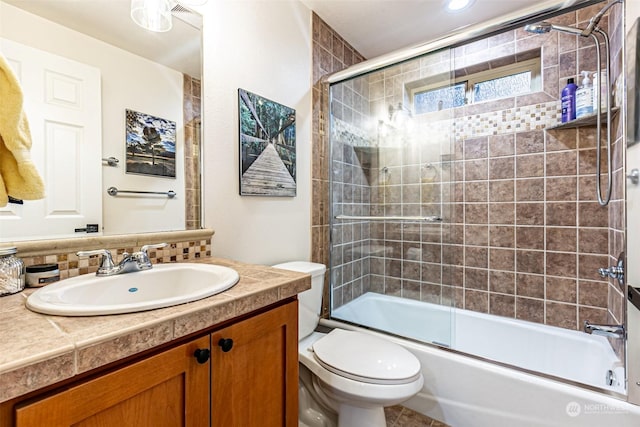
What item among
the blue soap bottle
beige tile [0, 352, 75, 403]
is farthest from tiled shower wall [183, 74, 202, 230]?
the blue soap bottle

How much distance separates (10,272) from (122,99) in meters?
0.66

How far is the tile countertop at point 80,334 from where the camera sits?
44cm

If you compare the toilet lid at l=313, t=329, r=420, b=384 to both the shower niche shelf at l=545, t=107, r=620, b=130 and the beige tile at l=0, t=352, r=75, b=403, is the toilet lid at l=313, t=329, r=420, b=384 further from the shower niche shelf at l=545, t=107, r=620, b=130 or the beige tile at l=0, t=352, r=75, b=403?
the shower niche shelf at l=545, t=107, r=620, b=130

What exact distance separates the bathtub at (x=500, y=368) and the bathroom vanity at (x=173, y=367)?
0.93 m

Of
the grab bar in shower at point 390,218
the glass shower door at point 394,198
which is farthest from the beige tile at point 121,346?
the grab bar in shower at point 390,218

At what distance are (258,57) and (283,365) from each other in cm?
149

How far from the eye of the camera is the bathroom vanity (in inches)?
18.4

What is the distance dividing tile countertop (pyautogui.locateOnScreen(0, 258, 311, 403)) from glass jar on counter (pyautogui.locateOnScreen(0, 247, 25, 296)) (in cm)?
3

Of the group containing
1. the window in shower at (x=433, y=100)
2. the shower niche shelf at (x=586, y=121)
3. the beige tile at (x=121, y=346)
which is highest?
the window in shower at (x=433, y=100)

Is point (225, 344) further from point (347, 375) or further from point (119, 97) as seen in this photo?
point (119, 97)

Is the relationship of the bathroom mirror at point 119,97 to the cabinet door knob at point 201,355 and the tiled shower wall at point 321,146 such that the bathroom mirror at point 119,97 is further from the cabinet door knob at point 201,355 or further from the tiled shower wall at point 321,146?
the tiled shower wall at point 321,146

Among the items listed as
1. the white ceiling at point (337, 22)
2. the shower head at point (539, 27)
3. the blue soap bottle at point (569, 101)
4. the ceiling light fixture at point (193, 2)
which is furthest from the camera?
the blue soap bottle at point (569, 101)

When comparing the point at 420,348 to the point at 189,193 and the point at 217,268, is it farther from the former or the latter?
the point at 189,193

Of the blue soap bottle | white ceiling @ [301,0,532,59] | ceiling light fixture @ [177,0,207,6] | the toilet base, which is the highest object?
white ceiling @ [301,0,532,59]
